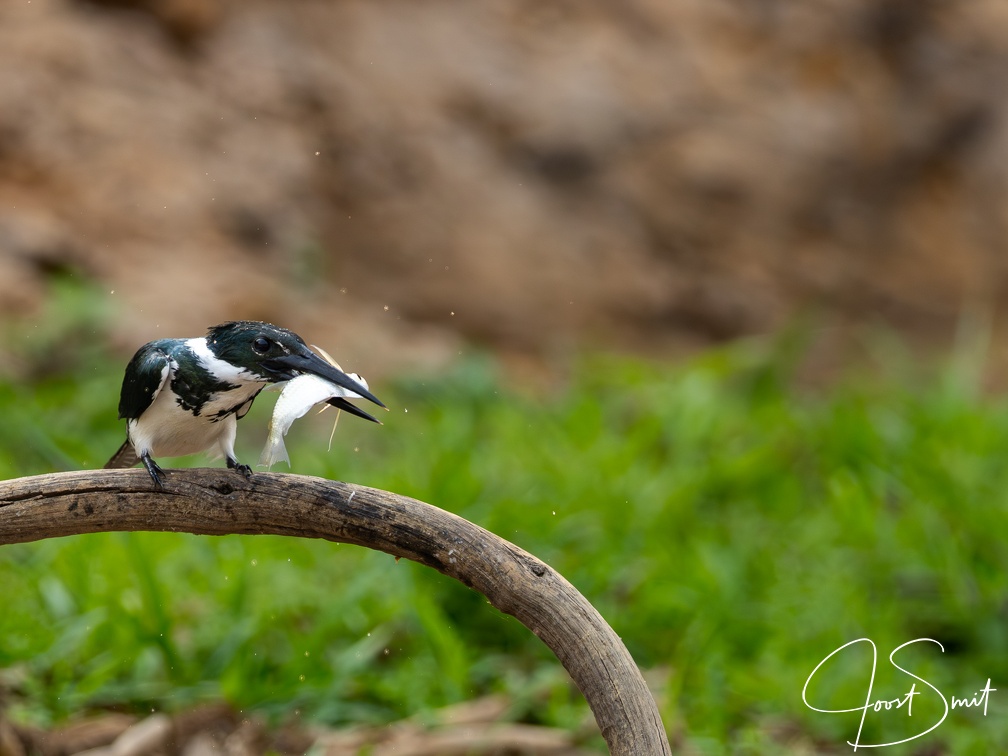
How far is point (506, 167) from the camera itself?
5.63m

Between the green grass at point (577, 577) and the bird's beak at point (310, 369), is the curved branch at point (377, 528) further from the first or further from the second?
the green grass at point (577, 577)

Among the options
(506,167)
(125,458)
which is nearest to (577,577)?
(125,458)

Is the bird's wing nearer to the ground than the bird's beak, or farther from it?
nearer to the ground

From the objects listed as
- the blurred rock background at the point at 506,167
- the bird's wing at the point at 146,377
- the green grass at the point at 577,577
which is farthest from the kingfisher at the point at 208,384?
the blurred rock background at the point at 506,167

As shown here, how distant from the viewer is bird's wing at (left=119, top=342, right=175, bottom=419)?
1.44 m

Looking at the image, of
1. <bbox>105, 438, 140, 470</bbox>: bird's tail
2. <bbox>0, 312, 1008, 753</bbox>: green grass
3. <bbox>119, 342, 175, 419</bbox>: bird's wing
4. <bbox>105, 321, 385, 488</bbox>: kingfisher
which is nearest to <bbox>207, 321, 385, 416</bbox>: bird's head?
<bbox>105, 321, 385, 488</bbox>: kingfisher

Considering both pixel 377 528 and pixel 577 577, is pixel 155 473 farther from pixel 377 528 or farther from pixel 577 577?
pixel 577 577

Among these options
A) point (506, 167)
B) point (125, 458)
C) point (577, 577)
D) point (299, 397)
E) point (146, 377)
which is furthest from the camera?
point (506, 167)

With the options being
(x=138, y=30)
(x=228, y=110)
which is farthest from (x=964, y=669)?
(x=138, y=30)

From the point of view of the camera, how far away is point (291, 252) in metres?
4.94

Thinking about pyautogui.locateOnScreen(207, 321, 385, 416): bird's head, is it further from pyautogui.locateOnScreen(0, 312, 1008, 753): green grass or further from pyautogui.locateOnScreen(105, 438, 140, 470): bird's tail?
pyautogui.locateOnScreen(0, 312, 1008, 753): green grass

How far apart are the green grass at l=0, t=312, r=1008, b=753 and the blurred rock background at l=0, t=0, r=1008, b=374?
868 mm

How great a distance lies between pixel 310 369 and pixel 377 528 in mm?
231

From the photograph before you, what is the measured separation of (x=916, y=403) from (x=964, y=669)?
6.63 ft
